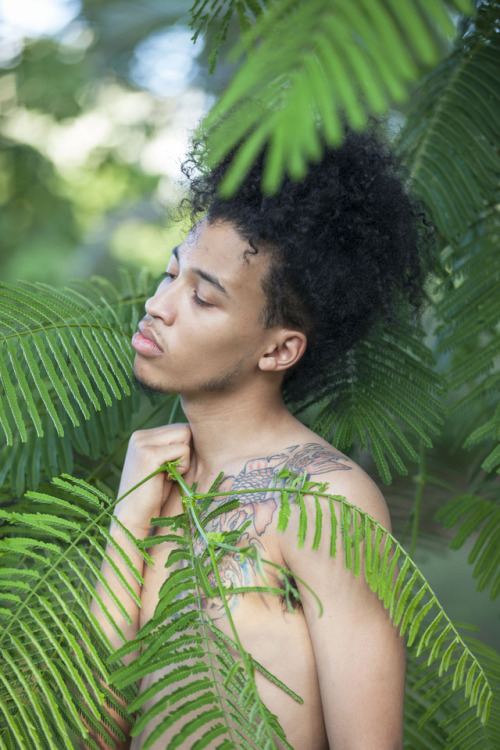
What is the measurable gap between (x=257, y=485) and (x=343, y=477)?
168 mm

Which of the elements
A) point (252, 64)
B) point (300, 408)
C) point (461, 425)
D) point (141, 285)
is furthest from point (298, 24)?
point (461, 425)

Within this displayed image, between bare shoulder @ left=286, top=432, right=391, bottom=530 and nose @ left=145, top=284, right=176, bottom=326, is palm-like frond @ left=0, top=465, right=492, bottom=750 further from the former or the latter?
nose @ left=145, top=284, right=176, bottom=326

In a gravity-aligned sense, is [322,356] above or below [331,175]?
below

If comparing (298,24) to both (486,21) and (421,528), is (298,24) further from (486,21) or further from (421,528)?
(421,528)

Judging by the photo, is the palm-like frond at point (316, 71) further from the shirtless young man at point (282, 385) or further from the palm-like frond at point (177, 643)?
the shirtless young man at point (282, 385)

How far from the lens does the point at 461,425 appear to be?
2209mm

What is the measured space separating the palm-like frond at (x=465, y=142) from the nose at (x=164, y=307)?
2.07 ft

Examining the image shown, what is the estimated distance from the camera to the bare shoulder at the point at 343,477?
1.12 m

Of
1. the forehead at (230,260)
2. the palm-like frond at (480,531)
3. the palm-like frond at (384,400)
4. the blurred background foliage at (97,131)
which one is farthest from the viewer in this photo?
the blurred background foliage at (97,131)

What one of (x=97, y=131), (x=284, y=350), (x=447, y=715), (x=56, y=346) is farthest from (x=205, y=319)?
(x=97, y=131)

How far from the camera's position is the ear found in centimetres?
135

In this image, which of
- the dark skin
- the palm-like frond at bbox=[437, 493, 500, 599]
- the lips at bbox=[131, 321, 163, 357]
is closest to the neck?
the dark skin

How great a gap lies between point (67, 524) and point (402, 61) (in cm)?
79

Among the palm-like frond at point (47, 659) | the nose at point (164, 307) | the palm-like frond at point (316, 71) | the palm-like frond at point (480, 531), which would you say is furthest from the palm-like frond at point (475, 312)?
the palm-like frond at point (316, 71)
